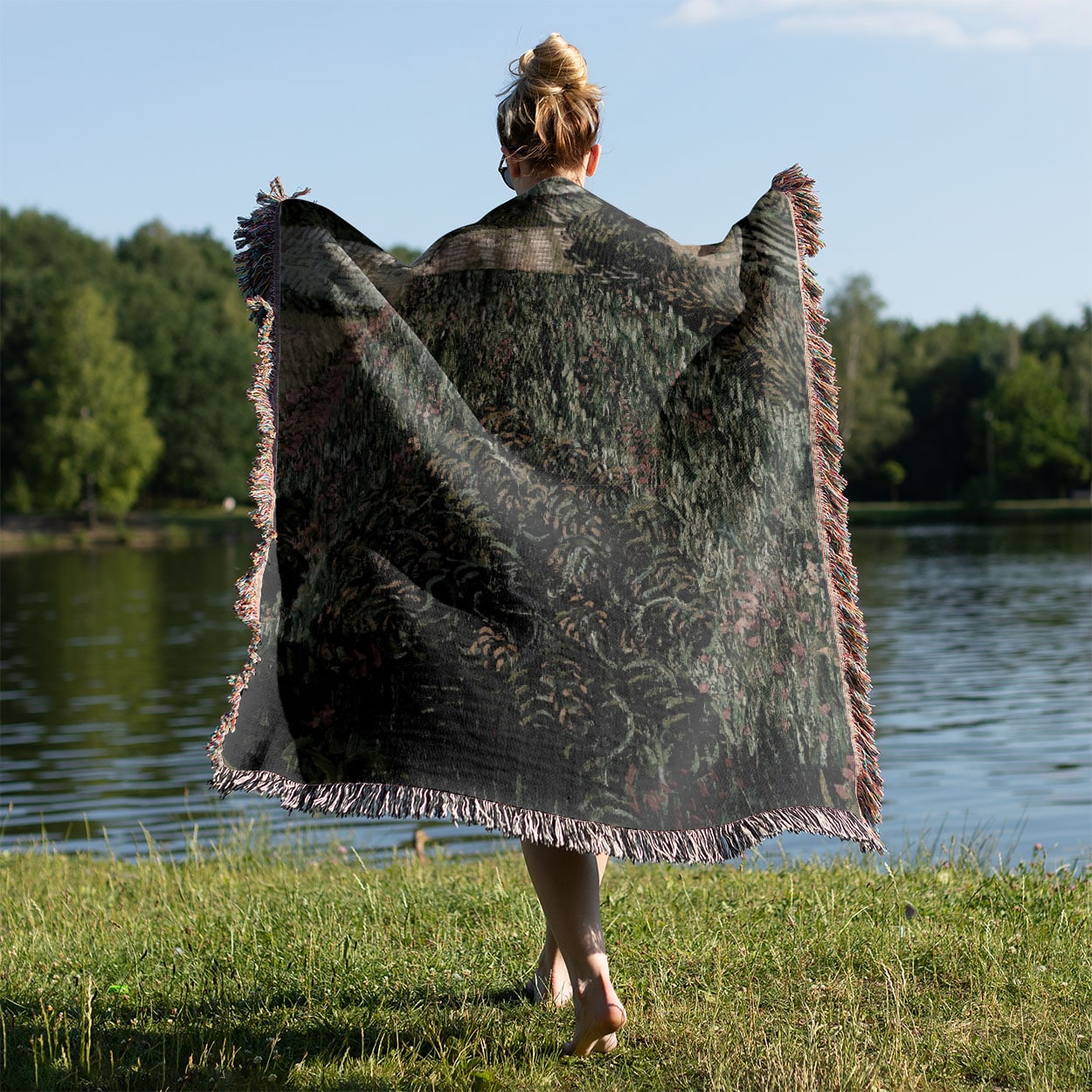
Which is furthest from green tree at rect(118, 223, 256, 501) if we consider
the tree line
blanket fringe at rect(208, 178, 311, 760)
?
blanket fringe at rect(208, 178, 311, 760)

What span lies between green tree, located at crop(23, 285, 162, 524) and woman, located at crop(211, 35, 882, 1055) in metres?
50.7

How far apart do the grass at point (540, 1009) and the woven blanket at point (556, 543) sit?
17.9 inches

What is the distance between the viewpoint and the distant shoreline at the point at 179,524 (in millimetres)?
51031

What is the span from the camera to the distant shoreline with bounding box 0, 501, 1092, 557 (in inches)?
2009

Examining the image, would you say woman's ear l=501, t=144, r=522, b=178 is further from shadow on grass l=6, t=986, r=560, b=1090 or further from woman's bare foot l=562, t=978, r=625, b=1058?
shadow on grass l=6, t=986, r=560, b=1090

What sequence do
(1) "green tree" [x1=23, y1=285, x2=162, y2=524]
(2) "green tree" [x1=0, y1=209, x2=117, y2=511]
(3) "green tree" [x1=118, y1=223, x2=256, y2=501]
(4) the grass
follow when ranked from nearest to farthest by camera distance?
(4) the grass, (1) "green tree" [x1=23, y1=285, x2=162, y2=524], (2) "green tree" [x1=0, y1=209, x2=117, y2=511], (3) "green tree" [x1=118, y1=223, x2=256, y2=501]

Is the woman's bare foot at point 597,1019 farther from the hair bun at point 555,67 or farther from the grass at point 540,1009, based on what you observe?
the hair bun at point 555,67

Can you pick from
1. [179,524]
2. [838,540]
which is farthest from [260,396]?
[179,524]

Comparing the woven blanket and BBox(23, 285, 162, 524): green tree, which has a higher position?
BBox(23, 285, 162, 524): green tree

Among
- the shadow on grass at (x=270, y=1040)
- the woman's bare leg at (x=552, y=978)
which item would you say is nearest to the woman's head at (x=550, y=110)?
the woman's bare leg at (x=552, y=978)

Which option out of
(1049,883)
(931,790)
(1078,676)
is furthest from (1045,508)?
(1049,883)

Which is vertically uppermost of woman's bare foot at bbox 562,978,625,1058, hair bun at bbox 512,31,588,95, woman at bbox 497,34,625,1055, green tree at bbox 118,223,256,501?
green tree at bbox 118,223,256,501

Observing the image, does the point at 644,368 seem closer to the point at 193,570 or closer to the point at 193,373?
the point at 193,570

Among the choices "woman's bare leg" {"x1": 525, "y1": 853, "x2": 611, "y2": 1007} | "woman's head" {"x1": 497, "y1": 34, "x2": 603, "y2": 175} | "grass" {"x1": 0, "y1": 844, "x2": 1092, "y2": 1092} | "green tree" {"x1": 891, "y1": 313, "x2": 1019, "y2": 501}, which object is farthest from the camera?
"green tree" {"x1": 891, "y1": 313, "x2": 1019, "y2": 501}
